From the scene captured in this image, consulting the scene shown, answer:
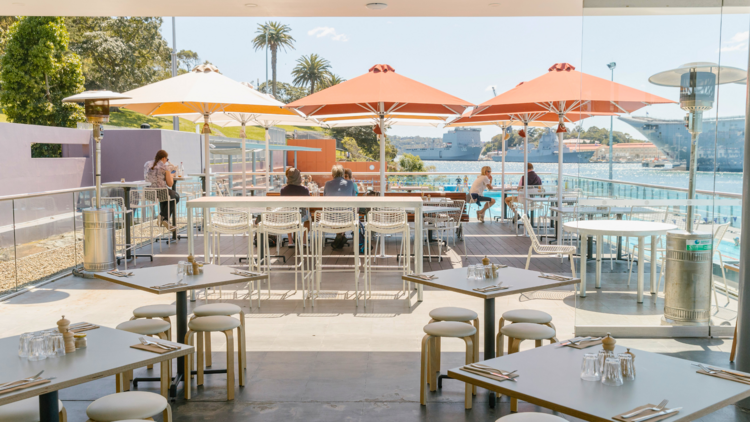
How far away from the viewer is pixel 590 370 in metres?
2.21

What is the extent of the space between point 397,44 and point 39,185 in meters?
55.1

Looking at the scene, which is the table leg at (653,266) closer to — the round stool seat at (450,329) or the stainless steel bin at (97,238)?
the round stool seat at (450,329)

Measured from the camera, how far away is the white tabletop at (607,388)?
6.38ft

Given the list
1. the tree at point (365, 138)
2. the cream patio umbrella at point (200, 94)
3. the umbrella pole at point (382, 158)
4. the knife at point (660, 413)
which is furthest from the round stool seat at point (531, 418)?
the tree at point (365, 138)

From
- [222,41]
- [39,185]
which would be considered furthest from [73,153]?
[222,41]

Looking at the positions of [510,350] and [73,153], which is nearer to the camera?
[510,350]

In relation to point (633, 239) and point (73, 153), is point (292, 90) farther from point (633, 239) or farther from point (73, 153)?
point (633, 239)

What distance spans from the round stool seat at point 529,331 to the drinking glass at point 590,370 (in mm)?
1361

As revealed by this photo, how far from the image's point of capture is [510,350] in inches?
153

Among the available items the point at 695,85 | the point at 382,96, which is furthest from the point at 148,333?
the point at 695,85

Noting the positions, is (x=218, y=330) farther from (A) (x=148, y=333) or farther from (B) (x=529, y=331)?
(B) (x=529, y=331)

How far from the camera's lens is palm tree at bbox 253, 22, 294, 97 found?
52250 millimetres

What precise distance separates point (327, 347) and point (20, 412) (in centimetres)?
267

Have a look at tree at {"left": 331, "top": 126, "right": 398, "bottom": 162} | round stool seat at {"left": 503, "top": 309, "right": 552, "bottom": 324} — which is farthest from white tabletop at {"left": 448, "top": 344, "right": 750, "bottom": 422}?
tree at {"left": 331, "top": 126, "right": 398, "bottom": 162}
